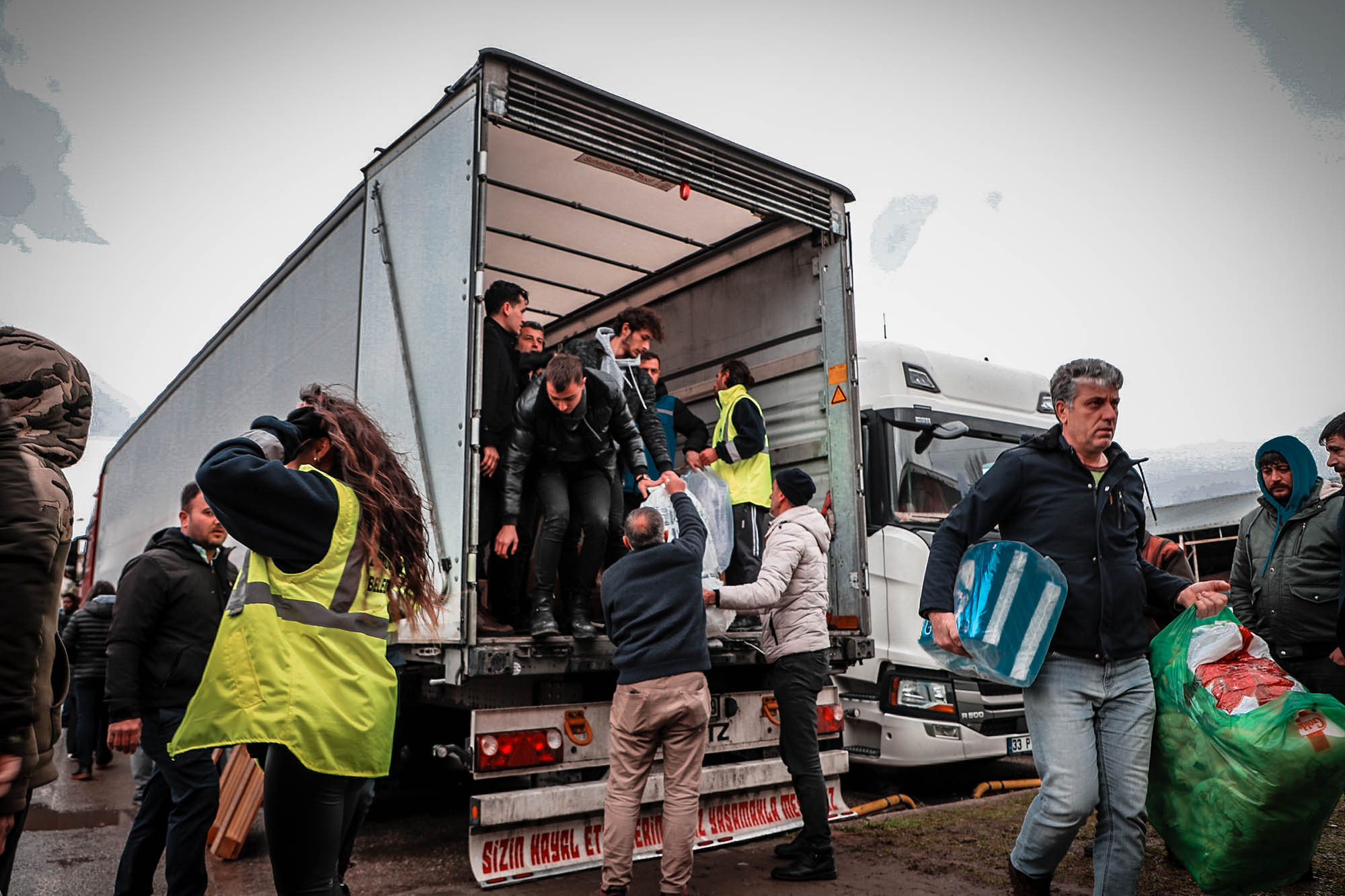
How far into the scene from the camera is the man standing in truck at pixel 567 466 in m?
4.55

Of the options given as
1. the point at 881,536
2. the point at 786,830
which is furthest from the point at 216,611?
the point at 881,536

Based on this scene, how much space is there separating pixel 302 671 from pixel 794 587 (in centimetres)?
270

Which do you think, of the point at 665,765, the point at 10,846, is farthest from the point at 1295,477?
the point at 10,846

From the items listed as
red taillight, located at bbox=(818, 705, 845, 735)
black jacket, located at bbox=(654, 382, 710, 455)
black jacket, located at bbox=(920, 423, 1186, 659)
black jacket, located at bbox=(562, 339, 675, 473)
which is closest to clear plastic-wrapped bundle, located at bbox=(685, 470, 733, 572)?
black jacket, located at bbox=(562, 339, 675, 473)

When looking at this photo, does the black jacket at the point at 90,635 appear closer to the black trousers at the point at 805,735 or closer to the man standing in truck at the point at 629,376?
the man standing in truck at the point at 629,376

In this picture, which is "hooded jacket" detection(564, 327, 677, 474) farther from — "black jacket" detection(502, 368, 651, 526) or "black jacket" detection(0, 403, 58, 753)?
"black jacket" detection(0, 403, 58, 753)

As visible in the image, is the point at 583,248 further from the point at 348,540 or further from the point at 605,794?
the point at 348,540

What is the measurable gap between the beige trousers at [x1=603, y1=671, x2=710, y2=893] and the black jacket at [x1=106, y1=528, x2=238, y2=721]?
5.54 feet

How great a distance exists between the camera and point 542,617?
4266 mm

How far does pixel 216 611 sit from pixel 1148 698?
3523mm

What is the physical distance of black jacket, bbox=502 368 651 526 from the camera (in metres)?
4.70

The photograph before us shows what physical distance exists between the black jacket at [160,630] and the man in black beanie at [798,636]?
6.96ft

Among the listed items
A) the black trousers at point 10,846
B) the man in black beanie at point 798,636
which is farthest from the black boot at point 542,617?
the black trousers at point 10,846

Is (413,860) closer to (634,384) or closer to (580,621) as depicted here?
(580,621)
